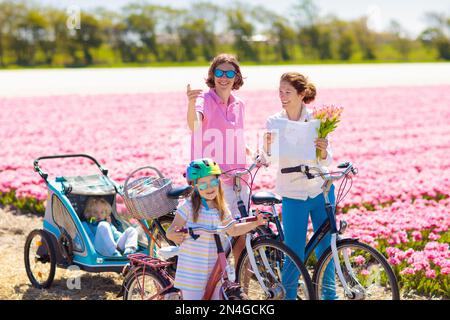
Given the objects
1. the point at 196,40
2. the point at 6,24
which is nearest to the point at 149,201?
the point at 6,24

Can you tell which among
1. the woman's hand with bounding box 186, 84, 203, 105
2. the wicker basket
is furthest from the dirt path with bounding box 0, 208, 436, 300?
the woman's hand with bounding box 186, 84, 203, 105

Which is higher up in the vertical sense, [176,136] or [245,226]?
[245,226]

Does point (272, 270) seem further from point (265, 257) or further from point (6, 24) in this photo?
point (6, 24)

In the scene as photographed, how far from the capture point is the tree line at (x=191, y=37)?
82.6 metres

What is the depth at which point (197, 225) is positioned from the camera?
4.72 metres

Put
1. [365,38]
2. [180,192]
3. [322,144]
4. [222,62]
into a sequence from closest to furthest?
1. [180,192]
2. [322,144]
3. [222,62]
4. [365,38]

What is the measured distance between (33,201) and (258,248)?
5.44 m

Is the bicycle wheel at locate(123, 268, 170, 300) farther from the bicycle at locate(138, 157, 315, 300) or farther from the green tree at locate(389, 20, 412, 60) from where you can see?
the green tree at locate(389, 20, 412, 60)

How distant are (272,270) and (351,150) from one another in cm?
937

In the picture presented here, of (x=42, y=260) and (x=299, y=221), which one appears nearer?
(x=299, y=221)

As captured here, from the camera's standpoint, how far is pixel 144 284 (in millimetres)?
5105

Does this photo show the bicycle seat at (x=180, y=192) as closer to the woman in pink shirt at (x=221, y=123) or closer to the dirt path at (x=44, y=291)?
the woman in pink shirt at (x=221, y=123)

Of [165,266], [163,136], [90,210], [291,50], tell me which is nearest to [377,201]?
[90,210]
